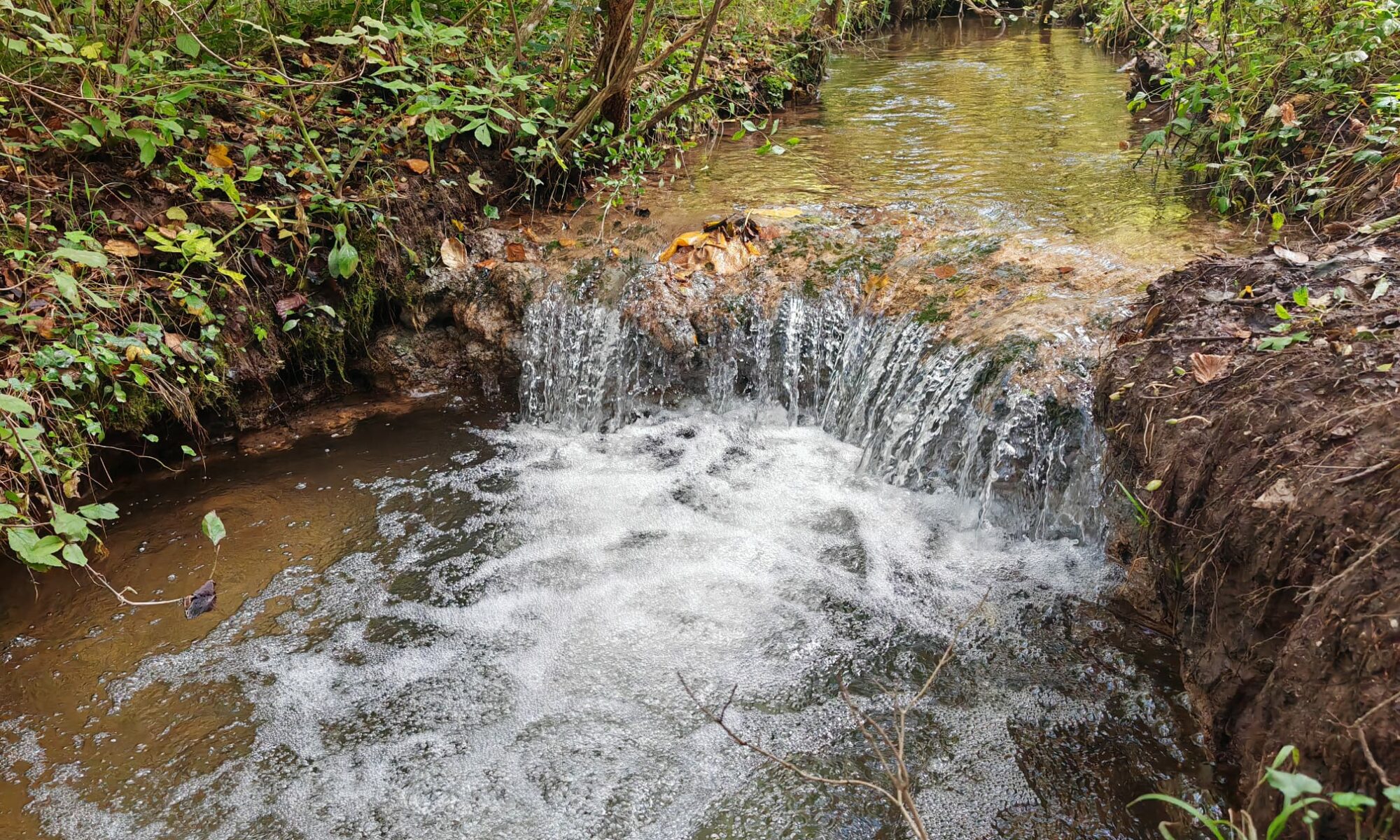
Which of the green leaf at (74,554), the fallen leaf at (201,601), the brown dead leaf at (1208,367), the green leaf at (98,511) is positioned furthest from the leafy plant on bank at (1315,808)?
the fallen leaf at (201,601)

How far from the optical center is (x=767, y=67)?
7.78 meters

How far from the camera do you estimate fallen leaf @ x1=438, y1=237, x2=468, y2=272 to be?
494 centimetres

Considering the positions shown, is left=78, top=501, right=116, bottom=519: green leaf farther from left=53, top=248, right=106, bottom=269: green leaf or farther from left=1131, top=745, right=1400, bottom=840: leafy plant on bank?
left=1131, top=745, right=1400, bottom=840: leafy plant on bank

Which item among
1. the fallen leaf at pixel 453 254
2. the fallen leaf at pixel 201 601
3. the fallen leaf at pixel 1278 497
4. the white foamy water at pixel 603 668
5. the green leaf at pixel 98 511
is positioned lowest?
the white foamy water at pixel 603 668

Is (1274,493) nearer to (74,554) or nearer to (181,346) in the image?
(74,554)

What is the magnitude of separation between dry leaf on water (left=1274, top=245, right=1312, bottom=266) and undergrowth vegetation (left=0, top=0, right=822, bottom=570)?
9.84 feet

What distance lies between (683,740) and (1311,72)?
4850 millimetres

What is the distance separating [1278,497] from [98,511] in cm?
358

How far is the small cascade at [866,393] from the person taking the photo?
11.5 ft

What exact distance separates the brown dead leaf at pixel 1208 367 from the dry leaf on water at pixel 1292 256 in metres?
0.68

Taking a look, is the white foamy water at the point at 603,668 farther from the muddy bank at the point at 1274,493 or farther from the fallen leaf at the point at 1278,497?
the fallen leaf at the point at 1278,497

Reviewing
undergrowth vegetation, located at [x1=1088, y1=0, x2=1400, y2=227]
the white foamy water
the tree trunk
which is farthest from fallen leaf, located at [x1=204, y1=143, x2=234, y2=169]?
undergrowth vegetation, located at [x1=1088, y1=0, x2=1400, y2=227]

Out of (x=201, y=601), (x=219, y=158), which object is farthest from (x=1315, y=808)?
(x=219, y=158)

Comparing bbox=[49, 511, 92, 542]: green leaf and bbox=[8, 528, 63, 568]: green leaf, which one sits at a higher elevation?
bbox=[49, 511, 92, 542]: green leaf
